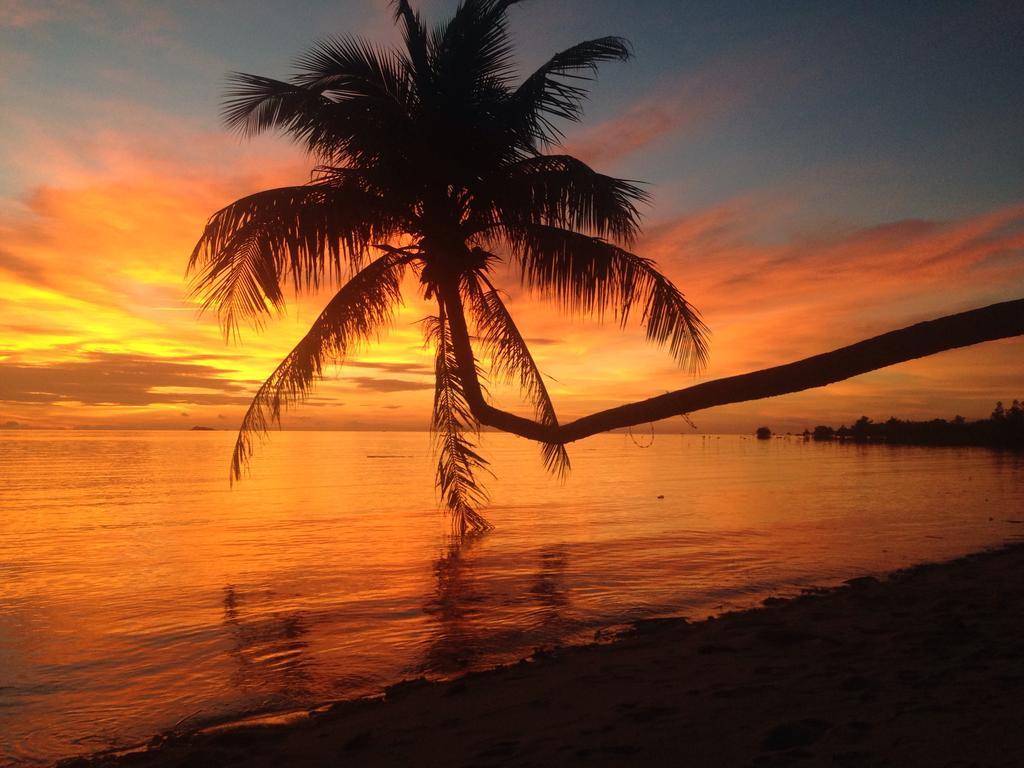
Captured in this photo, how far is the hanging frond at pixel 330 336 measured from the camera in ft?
27.7

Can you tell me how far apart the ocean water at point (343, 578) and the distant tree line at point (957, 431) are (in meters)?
65.1

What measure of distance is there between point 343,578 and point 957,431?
10227 cm

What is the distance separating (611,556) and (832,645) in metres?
8.17

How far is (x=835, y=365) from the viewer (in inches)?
146

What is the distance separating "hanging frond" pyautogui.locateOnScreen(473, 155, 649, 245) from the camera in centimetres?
821

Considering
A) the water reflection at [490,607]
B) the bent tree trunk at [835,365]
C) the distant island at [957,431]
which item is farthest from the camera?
the distant island at [957,431]

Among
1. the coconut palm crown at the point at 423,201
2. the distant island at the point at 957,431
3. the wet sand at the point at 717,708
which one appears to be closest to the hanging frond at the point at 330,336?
the coconut palm crown at the point at 423,201

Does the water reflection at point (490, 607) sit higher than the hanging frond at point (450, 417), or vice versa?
the hanging frond at point (450, 417)

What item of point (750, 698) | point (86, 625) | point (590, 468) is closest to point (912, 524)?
point (750, 698)

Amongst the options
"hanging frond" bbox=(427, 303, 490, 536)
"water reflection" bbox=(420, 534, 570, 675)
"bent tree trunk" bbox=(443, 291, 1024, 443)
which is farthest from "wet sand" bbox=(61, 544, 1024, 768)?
"hanging frond" bbox=(427, 303, 490, 536)

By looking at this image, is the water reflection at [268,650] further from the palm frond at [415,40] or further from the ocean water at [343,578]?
the palm frond at [415,40]

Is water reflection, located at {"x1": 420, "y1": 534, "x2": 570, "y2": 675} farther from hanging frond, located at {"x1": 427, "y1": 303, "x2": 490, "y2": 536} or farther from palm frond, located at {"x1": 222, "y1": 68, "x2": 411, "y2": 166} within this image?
palm frond, located at {"x1": 222, "y1": 68, "x2": 411, "y2": 166}

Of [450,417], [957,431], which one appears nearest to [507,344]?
[450,417]

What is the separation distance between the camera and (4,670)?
7680mm
